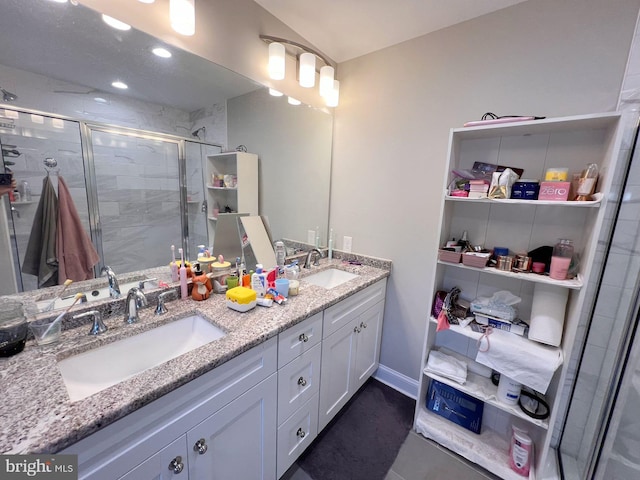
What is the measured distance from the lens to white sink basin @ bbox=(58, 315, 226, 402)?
843 millimetres

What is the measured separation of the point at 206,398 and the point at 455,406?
1.53 meters

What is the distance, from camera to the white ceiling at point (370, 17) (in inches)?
56.0

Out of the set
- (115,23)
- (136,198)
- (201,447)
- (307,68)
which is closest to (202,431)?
(201,447)

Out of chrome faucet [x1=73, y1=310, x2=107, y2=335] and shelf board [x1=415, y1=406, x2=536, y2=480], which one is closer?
chrome faucet [x1=73, y1=310, x2=107, y2=335]

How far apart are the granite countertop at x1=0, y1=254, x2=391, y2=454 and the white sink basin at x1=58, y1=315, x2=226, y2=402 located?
0.10 feet

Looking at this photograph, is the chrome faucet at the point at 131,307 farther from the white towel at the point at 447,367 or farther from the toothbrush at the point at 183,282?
the white towel at the point at 447,367

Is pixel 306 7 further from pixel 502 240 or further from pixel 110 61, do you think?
pixel 502 240

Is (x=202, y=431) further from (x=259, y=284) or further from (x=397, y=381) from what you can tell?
(x=397, y=381)

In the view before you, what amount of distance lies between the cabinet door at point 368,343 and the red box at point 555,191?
1.15 meters

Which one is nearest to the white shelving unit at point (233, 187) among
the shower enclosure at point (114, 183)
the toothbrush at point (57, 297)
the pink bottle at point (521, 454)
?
the shower enclosure at point (114, 183)

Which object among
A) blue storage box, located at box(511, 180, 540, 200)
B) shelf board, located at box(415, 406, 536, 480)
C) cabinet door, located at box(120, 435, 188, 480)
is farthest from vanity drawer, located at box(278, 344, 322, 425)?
blue storage box, located at box(511, 180, 540, 200)

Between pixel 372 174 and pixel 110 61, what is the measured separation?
5.08 ft

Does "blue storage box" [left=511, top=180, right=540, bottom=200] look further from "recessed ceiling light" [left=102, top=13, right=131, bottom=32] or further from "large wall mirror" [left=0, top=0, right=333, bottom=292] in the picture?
"recessed ceiling light" [left=102, top=13, right=131, bottom=32]

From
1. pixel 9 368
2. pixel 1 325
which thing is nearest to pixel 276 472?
pixel 9 368
